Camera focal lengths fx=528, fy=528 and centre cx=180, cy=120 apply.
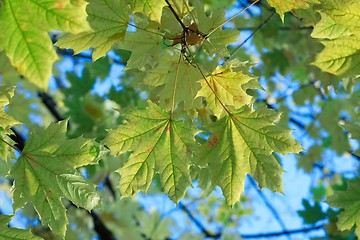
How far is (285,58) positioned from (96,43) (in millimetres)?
2852

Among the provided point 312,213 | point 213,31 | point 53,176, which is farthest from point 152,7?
point 312,213

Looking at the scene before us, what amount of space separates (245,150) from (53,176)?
29.5 inches

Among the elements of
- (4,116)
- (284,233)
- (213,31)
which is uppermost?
(284,233)

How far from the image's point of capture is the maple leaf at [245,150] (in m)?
2.03

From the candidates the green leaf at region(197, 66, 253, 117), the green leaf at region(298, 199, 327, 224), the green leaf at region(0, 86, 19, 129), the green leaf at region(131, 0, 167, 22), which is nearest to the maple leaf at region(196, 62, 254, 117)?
the green leaf at region(197, 66, 253, 117)

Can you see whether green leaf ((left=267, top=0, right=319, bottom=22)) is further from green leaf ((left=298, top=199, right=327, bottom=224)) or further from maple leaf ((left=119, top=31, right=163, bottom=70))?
green leaf ((left=298, top=199, right=327, bottom=224))

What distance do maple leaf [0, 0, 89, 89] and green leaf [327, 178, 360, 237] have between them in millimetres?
1588

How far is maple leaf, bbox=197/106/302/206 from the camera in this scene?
6.64 ft

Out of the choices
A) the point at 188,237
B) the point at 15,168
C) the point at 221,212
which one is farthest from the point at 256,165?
the point at 221,212

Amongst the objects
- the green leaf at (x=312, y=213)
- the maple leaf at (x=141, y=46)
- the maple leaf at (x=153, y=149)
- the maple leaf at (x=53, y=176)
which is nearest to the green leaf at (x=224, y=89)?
the maple leaf at (x=153, y=149)

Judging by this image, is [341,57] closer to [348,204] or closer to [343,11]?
[343,11]

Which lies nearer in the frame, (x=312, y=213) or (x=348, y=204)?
(x=348, y=204)

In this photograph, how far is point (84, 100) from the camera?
13.4 feet

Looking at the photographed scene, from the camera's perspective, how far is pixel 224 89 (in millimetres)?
2074
